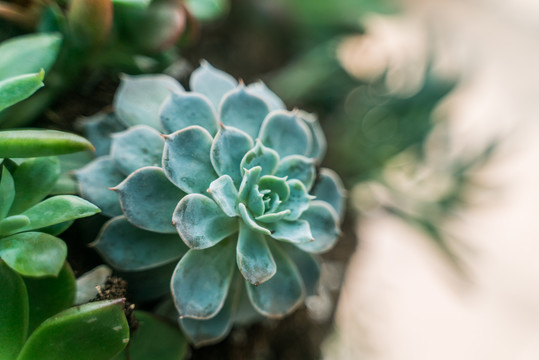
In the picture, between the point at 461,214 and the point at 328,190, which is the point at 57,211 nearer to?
the point at 328,190

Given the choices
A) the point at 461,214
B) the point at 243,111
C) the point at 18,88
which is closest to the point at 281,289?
the point at 243,111

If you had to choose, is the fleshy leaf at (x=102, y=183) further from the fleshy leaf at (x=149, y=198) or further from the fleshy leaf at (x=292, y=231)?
the fleshy leaf at (x=292, y=231)

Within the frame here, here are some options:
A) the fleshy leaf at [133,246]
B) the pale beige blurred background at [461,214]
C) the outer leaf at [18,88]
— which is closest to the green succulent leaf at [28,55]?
the outer leaf at [18,88]

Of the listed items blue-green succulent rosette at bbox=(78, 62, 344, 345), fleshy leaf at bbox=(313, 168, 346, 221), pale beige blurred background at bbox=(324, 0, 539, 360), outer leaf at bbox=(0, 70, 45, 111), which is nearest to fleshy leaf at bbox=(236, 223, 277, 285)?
blue-green succulent rosette at bbox=(78, 62, 344, 345)

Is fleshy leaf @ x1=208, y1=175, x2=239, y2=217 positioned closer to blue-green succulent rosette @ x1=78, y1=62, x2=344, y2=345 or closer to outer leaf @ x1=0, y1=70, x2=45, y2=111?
blue-green succulent rosette @ x1=78, y1=62, x2=344, y2=345

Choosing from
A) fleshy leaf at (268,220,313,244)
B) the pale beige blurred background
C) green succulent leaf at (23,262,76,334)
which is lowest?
the pale beige blurred background
